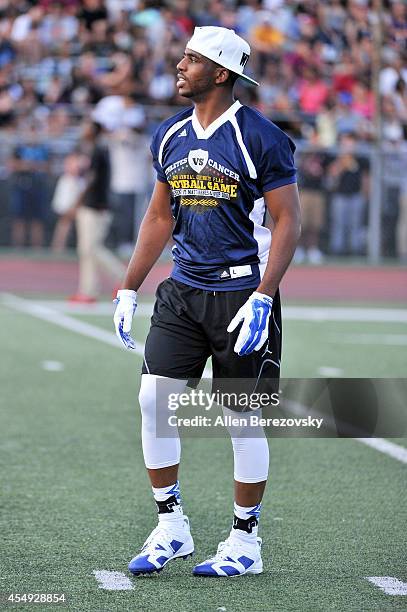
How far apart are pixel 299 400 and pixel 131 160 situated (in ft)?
35.0

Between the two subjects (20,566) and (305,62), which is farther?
(305,62)

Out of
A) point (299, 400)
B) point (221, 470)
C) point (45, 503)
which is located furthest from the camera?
point (299, 400)

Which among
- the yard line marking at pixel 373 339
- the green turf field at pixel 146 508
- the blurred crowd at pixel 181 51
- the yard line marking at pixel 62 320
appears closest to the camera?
the green turf field at pixel 146 508

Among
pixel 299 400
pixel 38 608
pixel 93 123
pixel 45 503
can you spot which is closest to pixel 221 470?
pixel 45 503

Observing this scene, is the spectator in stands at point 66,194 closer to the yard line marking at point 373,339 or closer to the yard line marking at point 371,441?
the yard line marking at point 373,339

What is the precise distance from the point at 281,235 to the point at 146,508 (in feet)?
5.81

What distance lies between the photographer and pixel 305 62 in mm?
20656

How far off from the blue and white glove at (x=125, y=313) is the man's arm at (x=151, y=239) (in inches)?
1.8

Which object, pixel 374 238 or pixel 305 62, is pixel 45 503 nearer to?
pixel 374 238

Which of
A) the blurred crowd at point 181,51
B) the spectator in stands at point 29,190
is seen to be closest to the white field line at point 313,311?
the spectator in stands at point 29,190

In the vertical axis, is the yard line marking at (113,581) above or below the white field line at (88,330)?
above

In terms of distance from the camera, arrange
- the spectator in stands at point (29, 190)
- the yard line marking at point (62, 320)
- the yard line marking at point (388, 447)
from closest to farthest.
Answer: the yard line marking at point (388, 447), the yard line marking at point (62, 320), the spectator in stands at point (29, 190)

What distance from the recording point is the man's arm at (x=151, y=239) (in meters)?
5.14

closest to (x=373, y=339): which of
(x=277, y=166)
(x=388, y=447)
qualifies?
(x=388, y=447)
